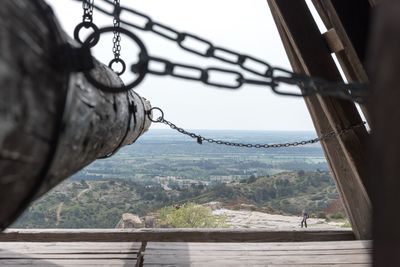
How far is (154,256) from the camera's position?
374cm

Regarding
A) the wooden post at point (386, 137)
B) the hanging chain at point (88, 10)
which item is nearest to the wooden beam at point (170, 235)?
the hanging chain at point (88, 10)

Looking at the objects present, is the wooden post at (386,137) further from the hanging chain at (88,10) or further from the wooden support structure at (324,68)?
the wooden support structure at (324,68)

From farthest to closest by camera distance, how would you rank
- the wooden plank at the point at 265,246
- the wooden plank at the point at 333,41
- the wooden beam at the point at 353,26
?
the wooden plank at the point at 265,246, the wooden plank at the point at 333,41, the wooden beam at the point at 353,26

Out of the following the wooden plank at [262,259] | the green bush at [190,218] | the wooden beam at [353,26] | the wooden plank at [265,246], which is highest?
the wooden beam at [353,26]

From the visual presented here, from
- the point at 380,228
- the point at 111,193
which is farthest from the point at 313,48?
the point at 111,193

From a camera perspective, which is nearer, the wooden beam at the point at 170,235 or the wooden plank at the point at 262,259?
the wooden plank at the point at 262,259

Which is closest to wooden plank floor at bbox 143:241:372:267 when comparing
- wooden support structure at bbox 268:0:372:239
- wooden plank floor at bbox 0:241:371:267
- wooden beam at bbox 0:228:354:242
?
wooden plank floor at bbox 0:241:371:267

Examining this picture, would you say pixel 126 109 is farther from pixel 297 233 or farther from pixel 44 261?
pixel 297 233

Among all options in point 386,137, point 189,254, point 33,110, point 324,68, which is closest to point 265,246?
point 189,254

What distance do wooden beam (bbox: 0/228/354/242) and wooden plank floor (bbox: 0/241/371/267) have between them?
239 millimetres

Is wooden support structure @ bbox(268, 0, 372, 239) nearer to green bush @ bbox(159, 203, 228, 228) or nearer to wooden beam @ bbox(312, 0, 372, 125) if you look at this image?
wooden beam @ bbox(312, 0, 372, 125)

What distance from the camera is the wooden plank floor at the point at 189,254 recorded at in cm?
363

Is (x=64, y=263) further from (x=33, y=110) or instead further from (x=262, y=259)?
(x=33, y=110)

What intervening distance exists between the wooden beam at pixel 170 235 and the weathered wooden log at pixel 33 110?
10.5 feet
